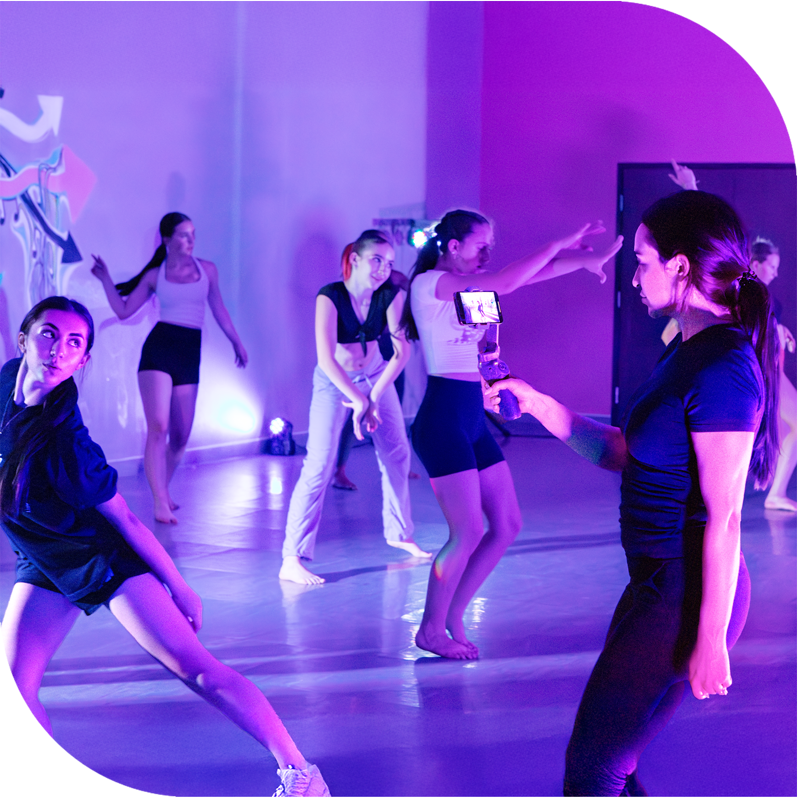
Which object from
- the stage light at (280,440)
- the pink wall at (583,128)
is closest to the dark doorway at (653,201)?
the pink wall at (583,128)

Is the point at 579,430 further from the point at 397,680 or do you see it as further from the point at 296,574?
the point at 296,574

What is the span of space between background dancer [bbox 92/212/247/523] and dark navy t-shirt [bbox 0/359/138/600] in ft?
10.6

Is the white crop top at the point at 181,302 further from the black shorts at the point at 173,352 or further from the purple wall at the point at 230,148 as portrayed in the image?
the purple wall at the point at 230,148

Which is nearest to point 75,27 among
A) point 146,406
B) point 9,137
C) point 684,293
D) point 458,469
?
point 9,137

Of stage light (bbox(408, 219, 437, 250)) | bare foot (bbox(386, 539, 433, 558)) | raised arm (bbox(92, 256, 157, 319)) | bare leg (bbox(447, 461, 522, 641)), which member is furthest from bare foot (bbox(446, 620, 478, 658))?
stage light (bbox(408, 219, 437, 250))

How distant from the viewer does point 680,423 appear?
179 cm

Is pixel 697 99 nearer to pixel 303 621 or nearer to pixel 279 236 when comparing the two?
pixel 279 236

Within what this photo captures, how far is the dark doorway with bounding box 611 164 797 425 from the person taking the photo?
29.1 feet

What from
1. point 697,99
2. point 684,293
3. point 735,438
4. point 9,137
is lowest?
point 735,438

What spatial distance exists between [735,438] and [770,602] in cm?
271

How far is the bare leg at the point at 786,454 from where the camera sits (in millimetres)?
6016

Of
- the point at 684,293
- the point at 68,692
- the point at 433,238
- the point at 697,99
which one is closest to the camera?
the point at 684,293

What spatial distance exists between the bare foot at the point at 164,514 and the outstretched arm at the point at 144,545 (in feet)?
10.6

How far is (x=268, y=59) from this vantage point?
25.2ft
